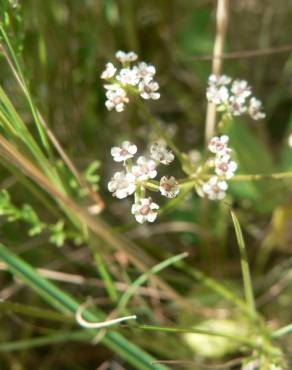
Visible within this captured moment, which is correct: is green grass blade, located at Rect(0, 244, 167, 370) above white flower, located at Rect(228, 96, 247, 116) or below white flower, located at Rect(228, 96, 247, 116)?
below

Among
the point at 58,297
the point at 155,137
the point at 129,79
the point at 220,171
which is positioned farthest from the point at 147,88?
the point at 155,137

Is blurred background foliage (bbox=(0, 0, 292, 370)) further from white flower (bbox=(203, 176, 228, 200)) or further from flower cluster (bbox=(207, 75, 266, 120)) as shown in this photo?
white flower (bbox=(203, 176, 228, 200))

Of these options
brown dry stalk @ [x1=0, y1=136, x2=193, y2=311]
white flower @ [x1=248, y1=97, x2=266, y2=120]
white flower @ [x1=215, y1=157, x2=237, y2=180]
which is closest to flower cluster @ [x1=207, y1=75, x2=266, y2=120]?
white flower @ [x1=248, y1=97, x2=266, y2=120]

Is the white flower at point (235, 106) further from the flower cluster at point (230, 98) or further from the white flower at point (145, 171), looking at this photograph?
the white flower at point (145, 171)

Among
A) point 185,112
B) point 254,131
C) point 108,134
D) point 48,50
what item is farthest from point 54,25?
point 254,131

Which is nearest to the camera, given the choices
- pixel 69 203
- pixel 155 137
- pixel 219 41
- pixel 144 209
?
pixel 144 209

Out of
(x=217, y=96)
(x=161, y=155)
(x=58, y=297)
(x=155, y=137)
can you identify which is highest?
(x=155, y=137)

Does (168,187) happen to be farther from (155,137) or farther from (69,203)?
(155,137)

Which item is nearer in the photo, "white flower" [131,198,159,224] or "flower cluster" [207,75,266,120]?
"white flower" [131,198,159,224]

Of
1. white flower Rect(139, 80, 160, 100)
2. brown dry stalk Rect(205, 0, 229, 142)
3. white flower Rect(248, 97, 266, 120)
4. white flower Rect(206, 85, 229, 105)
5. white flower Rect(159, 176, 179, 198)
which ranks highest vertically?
brown dry stalk Rect(205, 0, 229, 142)
